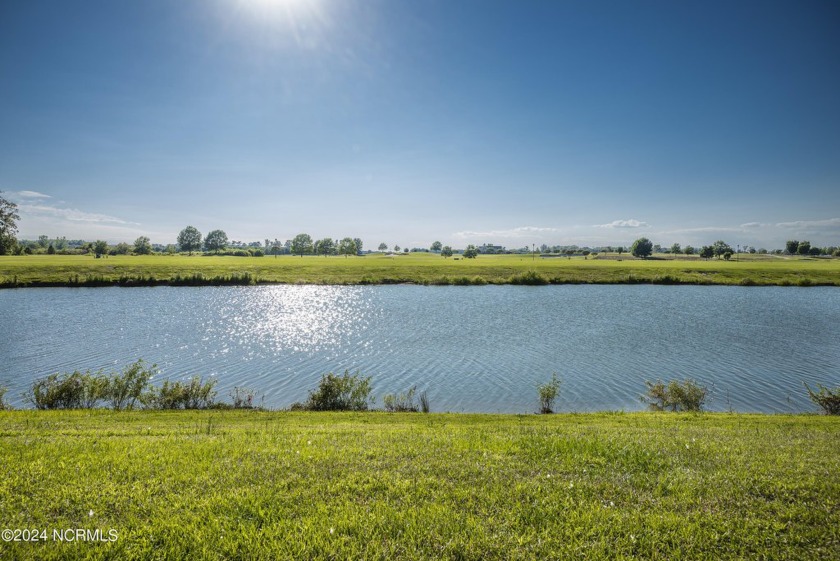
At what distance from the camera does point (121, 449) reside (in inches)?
359

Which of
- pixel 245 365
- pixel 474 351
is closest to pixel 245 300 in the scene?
pixel 245 365

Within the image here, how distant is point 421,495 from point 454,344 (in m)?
27.3

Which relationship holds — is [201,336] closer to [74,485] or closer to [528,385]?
[528,385]

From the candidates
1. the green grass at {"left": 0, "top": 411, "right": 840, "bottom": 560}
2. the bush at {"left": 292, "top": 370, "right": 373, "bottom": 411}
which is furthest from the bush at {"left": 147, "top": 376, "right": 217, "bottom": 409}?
the green grass at {"left": 0, "top": 411, "right": 840, "bottom": 560}

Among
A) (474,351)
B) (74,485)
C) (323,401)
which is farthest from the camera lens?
(474,351)

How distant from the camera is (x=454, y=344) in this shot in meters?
34.2

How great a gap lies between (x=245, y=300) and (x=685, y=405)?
192 ft

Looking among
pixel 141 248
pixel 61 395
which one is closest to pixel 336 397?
pixel 61 395

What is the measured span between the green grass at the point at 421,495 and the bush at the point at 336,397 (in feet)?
29.2

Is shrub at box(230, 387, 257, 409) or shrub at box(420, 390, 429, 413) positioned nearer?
shrub at box(230, 387, 257, 409)

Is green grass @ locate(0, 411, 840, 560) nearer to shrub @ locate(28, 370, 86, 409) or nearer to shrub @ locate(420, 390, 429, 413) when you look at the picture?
shrub @ locate(420, 390, 429, 413)

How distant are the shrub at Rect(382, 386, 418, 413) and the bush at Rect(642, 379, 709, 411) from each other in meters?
12.5

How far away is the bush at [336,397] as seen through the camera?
1975 centimetres

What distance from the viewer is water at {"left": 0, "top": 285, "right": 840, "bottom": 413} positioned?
23656 millimetres
